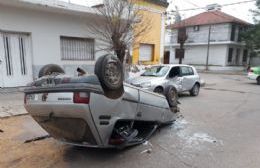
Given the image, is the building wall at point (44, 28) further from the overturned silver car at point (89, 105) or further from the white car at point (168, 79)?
the overturned silver car at point (89, 105)

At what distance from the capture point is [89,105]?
347 centimetres

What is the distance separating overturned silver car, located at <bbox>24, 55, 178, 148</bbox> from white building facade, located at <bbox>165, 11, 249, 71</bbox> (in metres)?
30.9

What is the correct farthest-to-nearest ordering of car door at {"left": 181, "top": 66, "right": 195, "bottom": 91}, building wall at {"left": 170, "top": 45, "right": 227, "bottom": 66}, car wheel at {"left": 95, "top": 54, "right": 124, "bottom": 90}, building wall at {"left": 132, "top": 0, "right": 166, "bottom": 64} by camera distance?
building wall at {"left": 170, "top": 45, "right": 227, "bottom": 66}
building wall at {"left": 132, "top": 0, "right": 166, "bottom": 64}
car door at {"left": 181, "top": 66, "right": 195, "bottom": 91}
car wheel at {"left": 95, "top": 54, "right": 124, "bottom": 90}

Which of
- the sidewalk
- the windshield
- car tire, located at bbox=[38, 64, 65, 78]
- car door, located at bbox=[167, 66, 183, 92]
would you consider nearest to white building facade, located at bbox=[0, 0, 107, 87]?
the sidewalk

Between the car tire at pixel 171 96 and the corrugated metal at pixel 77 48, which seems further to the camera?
the corrugated metal at pixel 77 48

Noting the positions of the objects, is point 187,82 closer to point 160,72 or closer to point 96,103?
point 160,72

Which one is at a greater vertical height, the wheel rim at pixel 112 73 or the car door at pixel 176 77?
the wheel rim at pixel 112 73

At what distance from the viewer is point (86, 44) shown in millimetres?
12602

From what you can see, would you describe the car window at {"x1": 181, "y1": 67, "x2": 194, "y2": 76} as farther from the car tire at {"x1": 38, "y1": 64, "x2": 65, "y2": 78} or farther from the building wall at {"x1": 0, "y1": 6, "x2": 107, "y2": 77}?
the car tire at {"x1": 38, "y1": 64, "x2": 65, "y2": 78}

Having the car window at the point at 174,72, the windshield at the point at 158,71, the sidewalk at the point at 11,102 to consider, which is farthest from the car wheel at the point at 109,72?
the car window at the point at 174,72

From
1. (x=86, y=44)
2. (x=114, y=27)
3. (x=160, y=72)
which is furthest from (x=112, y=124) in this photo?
(x=86, y=44)

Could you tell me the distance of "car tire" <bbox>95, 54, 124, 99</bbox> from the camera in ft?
11.8

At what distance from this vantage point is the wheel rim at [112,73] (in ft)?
12.0

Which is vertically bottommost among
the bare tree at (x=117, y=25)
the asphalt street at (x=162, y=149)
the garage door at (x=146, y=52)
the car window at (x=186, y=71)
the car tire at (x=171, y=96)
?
the asphalt street at (x=162, y=149)
